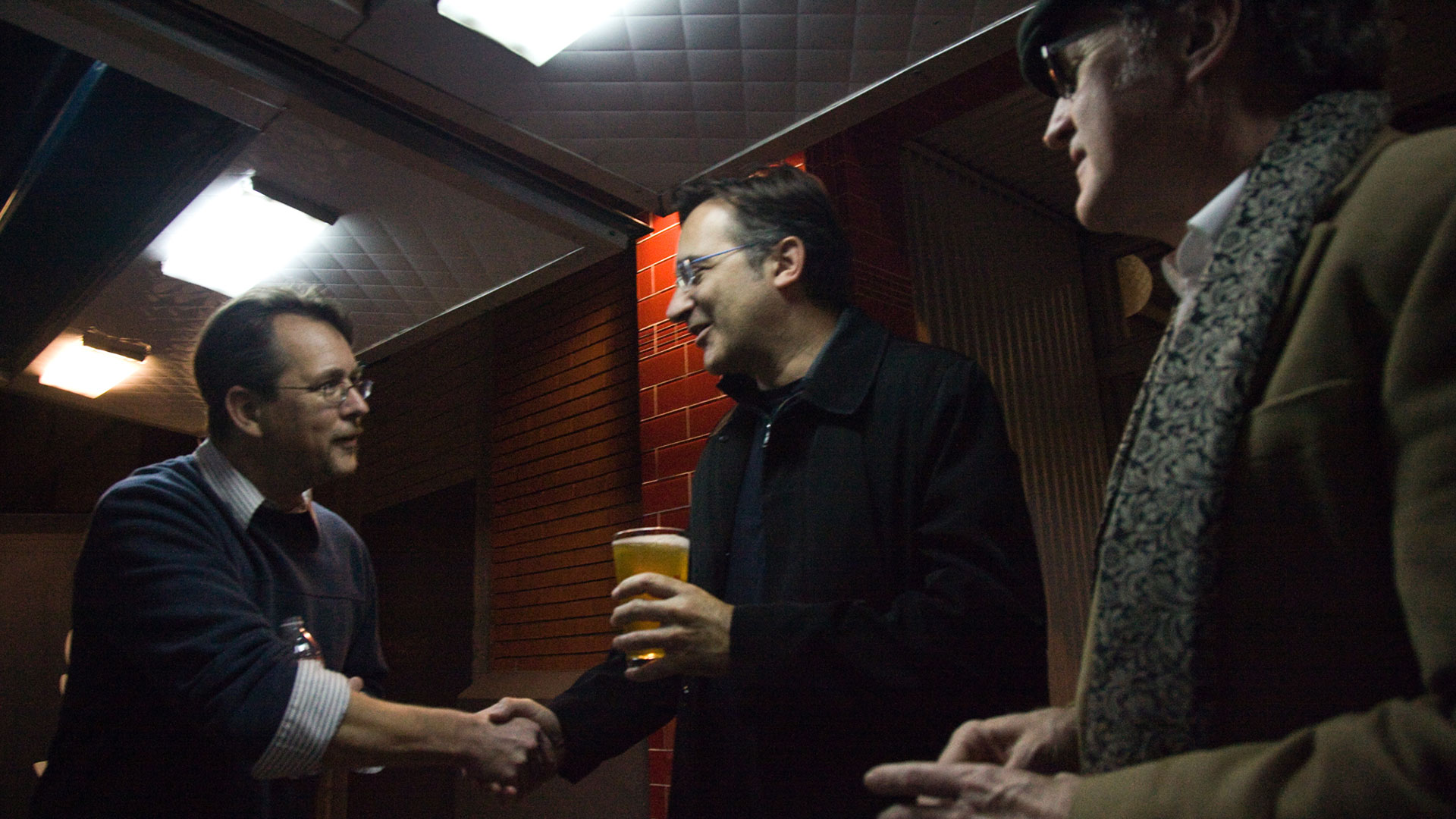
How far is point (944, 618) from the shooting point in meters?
1.37

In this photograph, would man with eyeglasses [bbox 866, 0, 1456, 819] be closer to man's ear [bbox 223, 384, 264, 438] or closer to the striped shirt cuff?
the striped shirt cuff

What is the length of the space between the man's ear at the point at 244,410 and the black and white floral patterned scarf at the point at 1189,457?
212 centimetres

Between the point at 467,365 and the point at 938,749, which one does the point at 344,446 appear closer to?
the point at 938,749

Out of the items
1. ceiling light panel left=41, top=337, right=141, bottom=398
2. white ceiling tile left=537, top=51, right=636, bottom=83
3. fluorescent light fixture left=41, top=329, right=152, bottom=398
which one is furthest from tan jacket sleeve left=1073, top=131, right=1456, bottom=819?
ceiling light panel left=41, top=337, right=141, bottom=398

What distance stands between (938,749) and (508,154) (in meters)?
2.42

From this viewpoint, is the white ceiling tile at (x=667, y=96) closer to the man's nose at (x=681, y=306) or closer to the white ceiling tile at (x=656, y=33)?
the white ceiling tile at (x=656, y=33)

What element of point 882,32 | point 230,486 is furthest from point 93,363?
point 882,32

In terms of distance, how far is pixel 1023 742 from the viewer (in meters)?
1.11

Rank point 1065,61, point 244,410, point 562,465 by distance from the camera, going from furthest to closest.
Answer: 1. point 562,465
2. point 244,410
3. point 1065,61

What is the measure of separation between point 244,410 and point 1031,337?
3.40 m

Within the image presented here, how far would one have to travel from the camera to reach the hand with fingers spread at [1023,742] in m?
1.09

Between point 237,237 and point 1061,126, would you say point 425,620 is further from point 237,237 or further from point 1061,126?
point 1061,126

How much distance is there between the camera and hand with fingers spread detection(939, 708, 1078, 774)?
3.59 ft

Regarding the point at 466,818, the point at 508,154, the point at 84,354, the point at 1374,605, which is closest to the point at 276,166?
the point at 508,154
